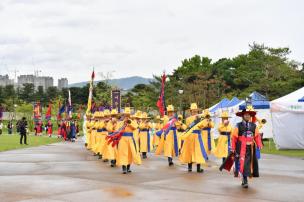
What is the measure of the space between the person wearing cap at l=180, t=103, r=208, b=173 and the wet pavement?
1.36 ft

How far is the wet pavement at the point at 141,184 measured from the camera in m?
9.52

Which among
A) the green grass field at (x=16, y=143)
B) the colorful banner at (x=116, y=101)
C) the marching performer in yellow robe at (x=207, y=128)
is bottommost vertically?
the green grass field at (x=16, y=143)

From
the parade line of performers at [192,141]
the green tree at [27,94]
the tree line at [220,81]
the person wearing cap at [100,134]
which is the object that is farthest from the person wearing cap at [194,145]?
the green tree at [27,94]

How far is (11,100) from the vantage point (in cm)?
8519

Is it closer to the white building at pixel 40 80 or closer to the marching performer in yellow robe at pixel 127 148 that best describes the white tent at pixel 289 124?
the marching performer in yellow robe at pixel 127 148

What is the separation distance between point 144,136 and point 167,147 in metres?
4.49

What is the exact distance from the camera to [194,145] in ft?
47.0

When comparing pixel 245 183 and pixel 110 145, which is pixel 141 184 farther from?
pixel 110 145

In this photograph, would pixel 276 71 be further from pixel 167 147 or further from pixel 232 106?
pixel 167 147

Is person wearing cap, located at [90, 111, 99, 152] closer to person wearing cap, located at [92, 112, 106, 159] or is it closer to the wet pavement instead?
person wearing cap, located at [92, 112, 106, 159]

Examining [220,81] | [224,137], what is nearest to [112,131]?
[224,137]

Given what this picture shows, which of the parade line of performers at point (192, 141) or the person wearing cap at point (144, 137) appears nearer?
the parade line of performers at point (192, 141)

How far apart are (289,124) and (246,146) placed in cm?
1417

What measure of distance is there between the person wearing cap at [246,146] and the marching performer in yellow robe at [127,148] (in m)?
3.58
